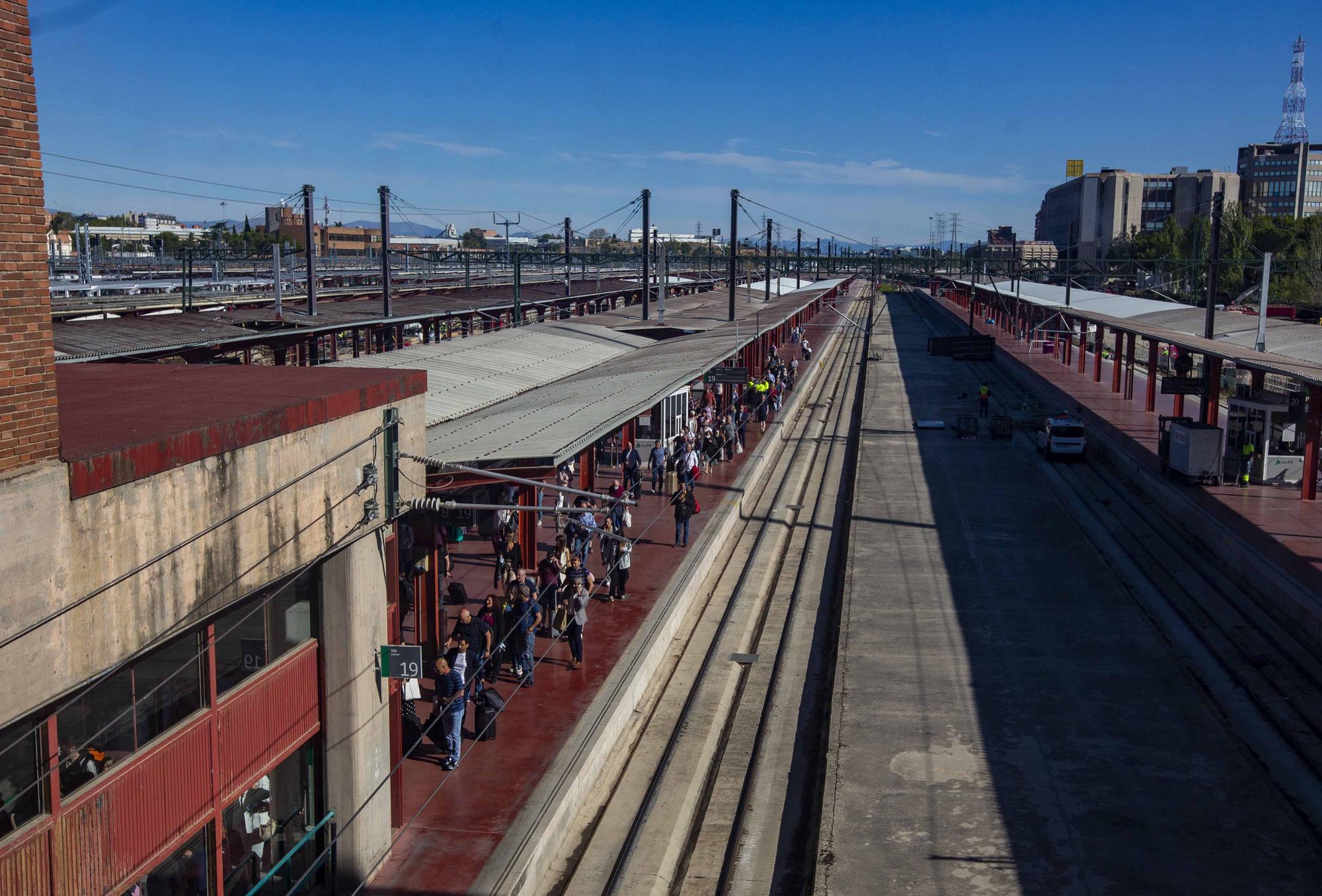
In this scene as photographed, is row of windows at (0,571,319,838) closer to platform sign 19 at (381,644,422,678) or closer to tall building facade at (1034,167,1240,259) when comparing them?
platform sign 19 at (381,644,422,678)

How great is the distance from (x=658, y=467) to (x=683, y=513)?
5.16 meters

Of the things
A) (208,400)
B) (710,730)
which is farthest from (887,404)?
(208,400)

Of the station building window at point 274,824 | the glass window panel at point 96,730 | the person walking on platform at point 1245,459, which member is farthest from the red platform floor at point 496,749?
the person walking on platform at point 1245,459

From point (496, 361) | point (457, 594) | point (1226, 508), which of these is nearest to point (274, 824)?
point (457, 594)

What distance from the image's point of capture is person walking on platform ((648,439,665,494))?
964 inches

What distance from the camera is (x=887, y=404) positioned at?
45.7 metres

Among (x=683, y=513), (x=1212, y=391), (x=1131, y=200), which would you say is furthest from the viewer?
(x=1131, y=200)

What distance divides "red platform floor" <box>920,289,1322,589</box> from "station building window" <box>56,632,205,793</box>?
1648 centimetres

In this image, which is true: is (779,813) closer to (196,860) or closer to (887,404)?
(196,860)

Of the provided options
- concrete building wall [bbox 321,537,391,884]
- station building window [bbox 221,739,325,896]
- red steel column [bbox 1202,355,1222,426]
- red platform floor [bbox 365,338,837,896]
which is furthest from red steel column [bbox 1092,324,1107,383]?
station building window [bbox 221,739,325,896]

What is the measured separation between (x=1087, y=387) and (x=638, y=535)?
32410 mm

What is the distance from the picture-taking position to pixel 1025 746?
12.8 meters

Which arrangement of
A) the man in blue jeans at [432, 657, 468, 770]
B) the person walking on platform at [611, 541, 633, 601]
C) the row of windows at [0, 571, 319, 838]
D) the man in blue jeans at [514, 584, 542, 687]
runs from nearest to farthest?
the row of windows at [0, 571, 319, 838]
the man in blue jeans at [432, 657, 468, 770]
the man in blue jeans at [514, 584, 542, 687]
the person walking on platform at [611, 541, 633, 601]

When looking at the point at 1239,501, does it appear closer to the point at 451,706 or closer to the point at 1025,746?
the point at 1025,746
